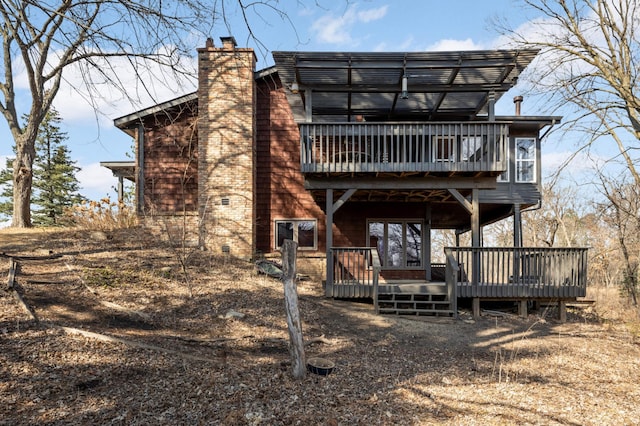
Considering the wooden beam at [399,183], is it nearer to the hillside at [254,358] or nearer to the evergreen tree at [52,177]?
the hillside at [254,358]

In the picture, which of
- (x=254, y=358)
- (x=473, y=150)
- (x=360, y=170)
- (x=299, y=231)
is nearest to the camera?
(x=254, y=358)

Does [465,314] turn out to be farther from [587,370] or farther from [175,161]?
[175,161]

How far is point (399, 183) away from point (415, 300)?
3.26 m

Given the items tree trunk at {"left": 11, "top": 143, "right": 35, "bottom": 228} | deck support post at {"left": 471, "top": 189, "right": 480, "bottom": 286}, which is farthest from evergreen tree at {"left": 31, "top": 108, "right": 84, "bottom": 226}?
deck support post at {"left": 471, "top": 189, "right": 480, "bottom": 286}

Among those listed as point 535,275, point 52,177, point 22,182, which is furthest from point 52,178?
point 535,275

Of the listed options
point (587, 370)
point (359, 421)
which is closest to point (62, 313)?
point (359, 421)

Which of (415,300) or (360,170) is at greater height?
(360,170)

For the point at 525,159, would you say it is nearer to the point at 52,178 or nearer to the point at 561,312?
the point at 561,312

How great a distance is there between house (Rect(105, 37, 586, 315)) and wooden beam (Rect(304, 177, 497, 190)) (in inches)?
1.2

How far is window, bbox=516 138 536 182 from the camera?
1422 cm

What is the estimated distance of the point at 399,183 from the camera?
1175 cm

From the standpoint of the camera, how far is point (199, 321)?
8.05m

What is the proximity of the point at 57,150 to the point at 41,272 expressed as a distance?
2736 cm

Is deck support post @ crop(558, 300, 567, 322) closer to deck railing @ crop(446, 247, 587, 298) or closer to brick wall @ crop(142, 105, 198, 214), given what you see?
deck railing @ crop(446, 247, 587, 298)
